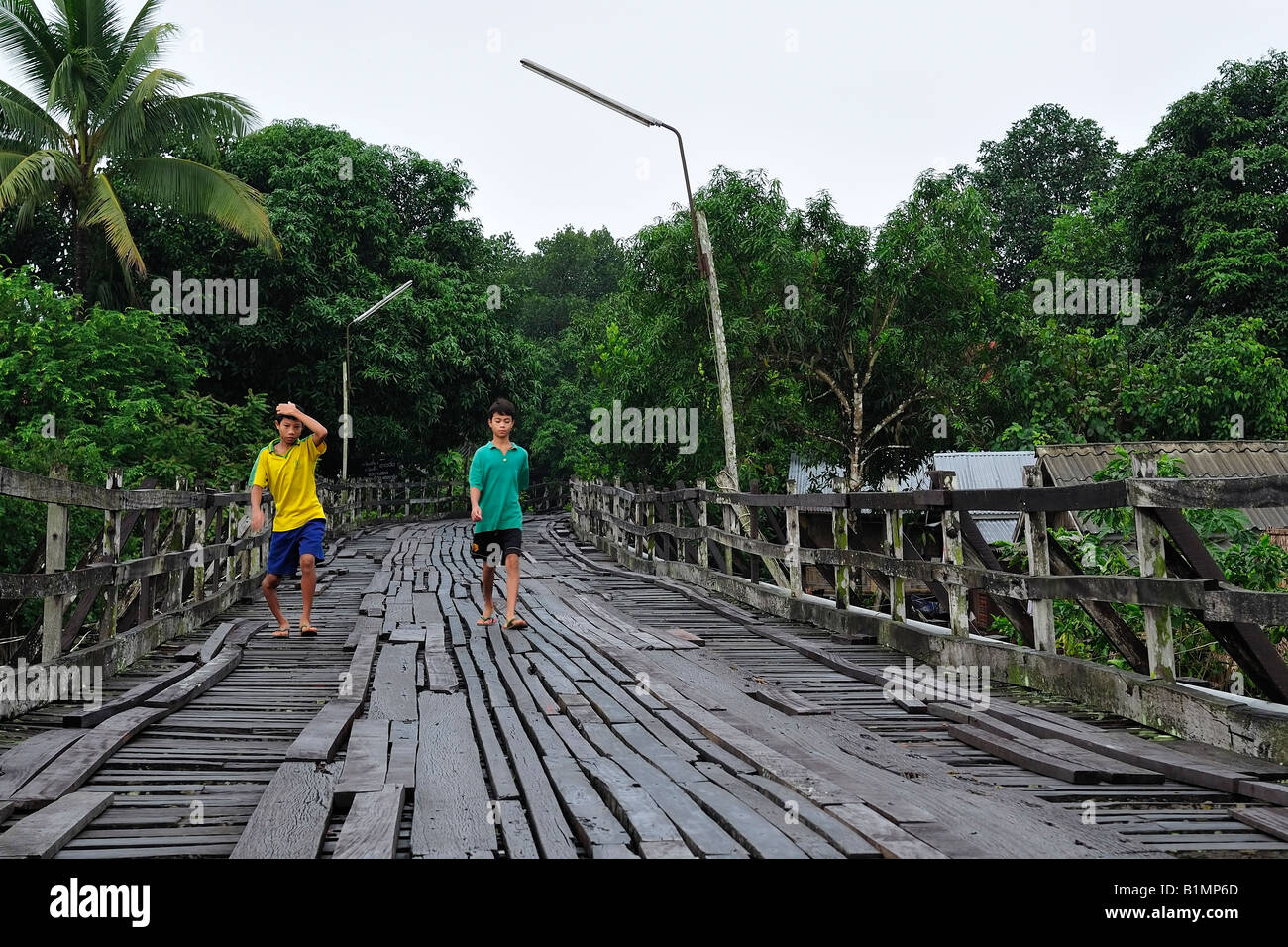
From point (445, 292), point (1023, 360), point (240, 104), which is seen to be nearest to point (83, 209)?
point (240, 104)

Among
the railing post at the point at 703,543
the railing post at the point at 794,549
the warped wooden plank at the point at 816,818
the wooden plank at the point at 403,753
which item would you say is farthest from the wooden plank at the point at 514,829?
the railing post at the point at 703,543

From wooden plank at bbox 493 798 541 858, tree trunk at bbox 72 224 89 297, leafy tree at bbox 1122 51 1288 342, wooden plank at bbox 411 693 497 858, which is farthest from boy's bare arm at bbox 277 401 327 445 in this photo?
leafy tree at bbox 1122 51 1288 342

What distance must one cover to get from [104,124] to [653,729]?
20191mm

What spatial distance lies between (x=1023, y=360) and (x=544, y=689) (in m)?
21.0

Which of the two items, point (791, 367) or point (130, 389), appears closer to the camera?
point (130, 389)

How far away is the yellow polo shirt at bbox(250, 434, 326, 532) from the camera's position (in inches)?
361

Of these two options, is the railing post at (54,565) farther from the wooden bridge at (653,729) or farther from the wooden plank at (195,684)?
the wooden plank at (195,684)

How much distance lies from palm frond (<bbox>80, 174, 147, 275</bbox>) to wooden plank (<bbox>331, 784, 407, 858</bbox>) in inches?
732

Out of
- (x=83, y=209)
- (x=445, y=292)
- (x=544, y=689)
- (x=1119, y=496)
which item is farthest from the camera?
(x=445, y=292)

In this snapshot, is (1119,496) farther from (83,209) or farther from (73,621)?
(83,209)

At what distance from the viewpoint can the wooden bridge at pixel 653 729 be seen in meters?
3.78

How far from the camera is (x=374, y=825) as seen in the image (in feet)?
12.3

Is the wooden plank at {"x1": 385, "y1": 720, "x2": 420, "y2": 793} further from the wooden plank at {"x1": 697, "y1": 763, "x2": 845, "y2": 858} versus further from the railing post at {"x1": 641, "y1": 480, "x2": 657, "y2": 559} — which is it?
the railing post at {"x1": 641, "y1": 480, "x2": 657, "y2": 559}

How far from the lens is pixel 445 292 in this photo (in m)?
34.3
